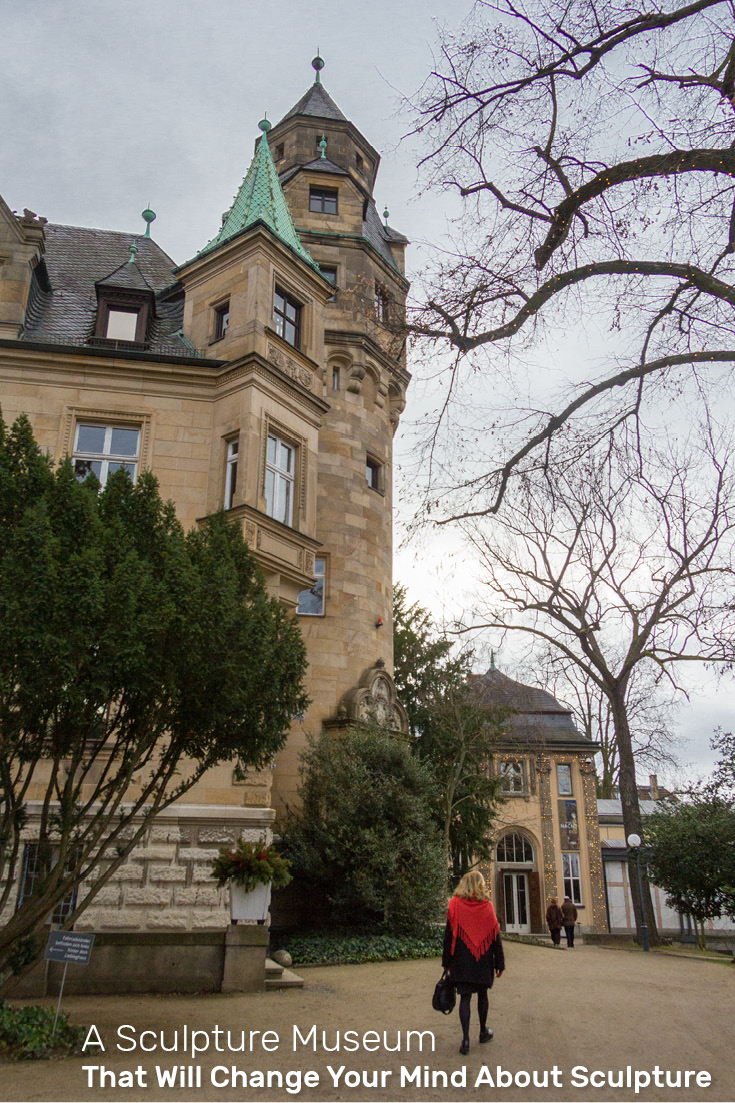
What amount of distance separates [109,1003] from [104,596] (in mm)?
5916

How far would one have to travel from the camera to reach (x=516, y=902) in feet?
139

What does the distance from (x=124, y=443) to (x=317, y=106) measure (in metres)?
17.0

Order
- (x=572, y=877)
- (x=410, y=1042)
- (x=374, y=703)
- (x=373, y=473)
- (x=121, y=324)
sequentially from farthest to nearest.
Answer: (x=572, y=877) → (x=373, y=473) → (x=374, y=703) → (x=121, y=324) → (x=410, y=1042)

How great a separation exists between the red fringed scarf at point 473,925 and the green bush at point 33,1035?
11.8ft

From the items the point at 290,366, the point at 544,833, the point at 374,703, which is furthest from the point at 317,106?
the point at 544,833

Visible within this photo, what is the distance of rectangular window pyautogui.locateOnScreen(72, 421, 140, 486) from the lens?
15930 millimetres

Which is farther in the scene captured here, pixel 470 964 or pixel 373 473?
pixel 373 473

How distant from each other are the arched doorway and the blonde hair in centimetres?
3647

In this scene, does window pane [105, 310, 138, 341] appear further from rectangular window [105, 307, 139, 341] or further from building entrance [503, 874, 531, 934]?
building entrance [503, 874, 531, 934]

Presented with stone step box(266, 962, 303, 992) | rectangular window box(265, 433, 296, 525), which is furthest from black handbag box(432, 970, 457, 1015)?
rectangular window box(265, 433, 296, 525)

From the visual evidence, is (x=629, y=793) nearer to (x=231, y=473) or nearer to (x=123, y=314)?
(x=231, y=473)

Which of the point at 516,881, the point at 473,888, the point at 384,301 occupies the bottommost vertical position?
the point at 516,881

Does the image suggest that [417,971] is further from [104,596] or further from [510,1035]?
[104,596]

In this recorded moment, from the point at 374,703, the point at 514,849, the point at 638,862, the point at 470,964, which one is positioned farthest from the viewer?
the point at 514,849
